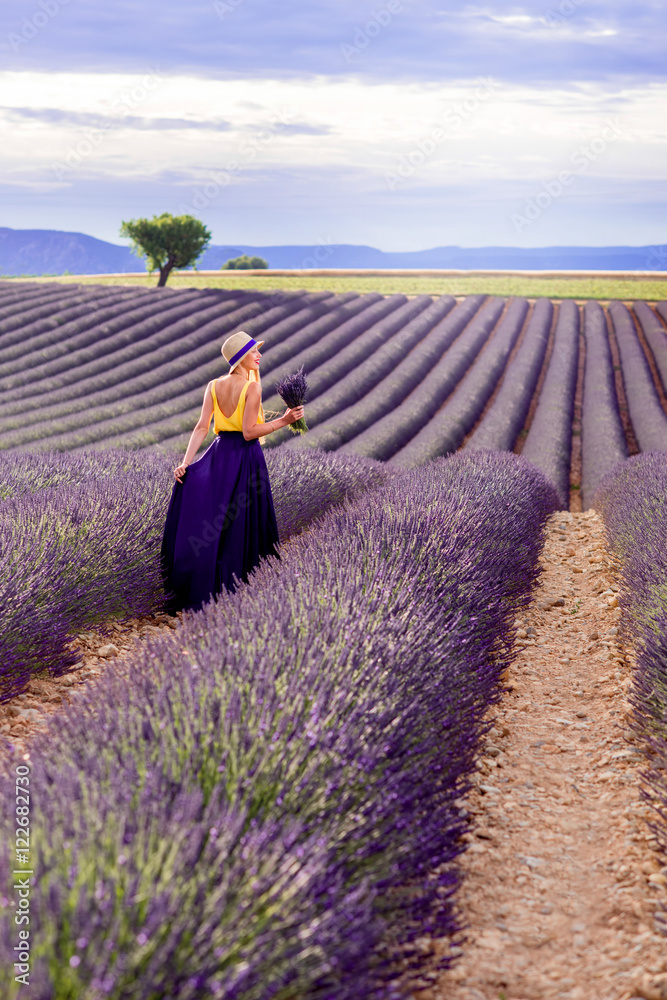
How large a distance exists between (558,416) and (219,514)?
37.8 ft

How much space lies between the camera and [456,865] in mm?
2254

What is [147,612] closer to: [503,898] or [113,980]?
[503,898]

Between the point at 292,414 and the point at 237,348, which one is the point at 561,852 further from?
the point at 237,348

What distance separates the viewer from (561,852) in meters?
2.43

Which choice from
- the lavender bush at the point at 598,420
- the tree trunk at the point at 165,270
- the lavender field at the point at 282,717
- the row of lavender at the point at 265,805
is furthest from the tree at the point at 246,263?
the row of lavender at the point at 265,805

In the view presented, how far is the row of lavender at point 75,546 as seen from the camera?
11.3 ft

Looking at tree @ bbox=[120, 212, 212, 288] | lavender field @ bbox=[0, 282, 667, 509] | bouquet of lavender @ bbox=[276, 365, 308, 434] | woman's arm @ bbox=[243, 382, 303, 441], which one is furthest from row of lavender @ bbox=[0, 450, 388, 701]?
tree @ bbox=[120, 212, 212, 288]

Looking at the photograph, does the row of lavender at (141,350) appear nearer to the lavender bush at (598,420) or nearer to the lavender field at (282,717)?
the lavender bush at (598,420)

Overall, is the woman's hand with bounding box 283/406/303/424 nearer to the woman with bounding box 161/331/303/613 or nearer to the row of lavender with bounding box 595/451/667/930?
the woman with bounding box 161/331/303/613

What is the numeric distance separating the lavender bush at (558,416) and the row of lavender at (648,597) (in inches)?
121

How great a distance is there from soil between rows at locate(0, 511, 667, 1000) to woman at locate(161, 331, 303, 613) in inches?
17.1

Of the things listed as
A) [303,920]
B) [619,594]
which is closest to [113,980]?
[303,920]

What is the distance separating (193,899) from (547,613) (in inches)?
152

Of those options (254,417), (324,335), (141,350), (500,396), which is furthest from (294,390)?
(324,335)
